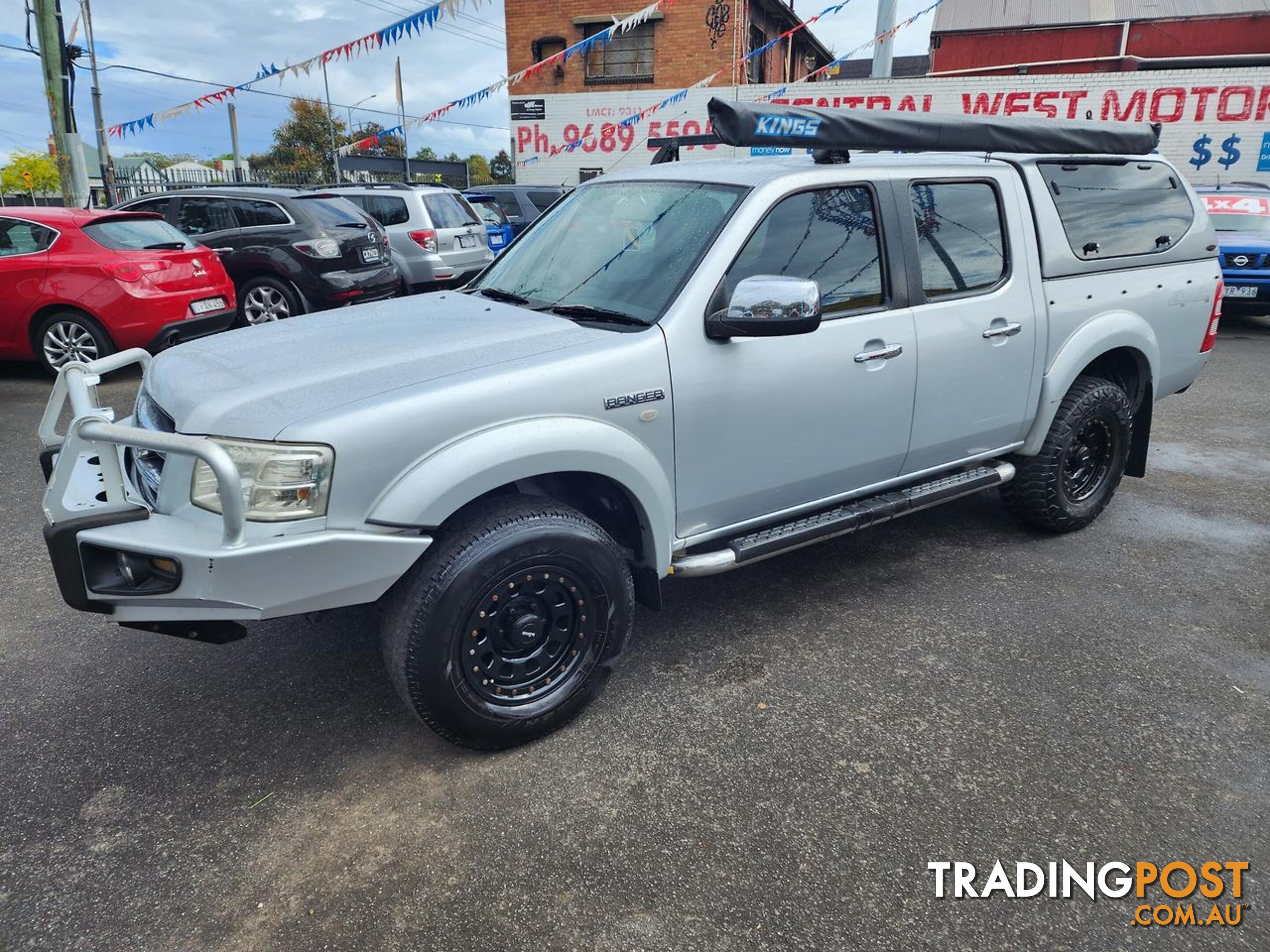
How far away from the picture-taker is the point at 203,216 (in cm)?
1003

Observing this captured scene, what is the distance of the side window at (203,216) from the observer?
988 cm

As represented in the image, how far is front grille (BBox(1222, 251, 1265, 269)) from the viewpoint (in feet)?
33.6

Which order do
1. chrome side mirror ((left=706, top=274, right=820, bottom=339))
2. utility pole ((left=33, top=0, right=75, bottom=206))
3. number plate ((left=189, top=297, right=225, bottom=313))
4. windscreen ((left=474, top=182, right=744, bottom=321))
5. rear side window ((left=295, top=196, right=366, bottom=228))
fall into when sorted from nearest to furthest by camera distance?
chrome side mirror ((left=706, top=274, right=820, bottom=339)), windscreen ((left=474, top=182, right=744, bottom=321)), number plate ((left=189, top=297, right=225, bottom=313)), rear side window ((left=295, top=196, right=366, bottom=228)), utility pole ((left=33, top=0, right=75, bottom=206))

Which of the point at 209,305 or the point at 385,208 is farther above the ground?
the point at 385,208

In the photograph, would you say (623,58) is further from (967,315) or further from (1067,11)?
(967,315)

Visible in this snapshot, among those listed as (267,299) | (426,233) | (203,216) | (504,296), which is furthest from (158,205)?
(504,296)

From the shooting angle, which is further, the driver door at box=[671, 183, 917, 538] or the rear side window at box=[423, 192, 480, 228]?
the rear side window at box=[423, 192, 480, 228]

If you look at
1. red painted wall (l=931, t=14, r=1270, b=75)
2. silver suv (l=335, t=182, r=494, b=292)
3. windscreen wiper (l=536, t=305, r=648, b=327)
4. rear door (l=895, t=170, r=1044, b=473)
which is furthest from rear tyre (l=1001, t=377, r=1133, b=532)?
red painted wall (l=931, t=14, r=1270, b=75)

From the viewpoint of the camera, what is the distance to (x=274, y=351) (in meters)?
2.98

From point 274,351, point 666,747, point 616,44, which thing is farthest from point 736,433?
point 616,44

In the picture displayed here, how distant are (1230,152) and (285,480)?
2065cm

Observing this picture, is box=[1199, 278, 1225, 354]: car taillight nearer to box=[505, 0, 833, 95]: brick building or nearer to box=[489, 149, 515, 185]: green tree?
box=[505, 0, 833, 95]: brick building

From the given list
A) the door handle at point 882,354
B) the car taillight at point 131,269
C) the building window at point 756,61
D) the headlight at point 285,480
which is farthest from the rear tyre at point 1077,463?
the building window at point 756,61

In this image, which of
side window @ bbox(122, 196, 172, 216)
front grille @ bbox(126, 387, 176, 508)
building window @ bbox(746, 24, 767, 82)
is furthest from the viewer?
building window @ bbox(746, 24, 767, 82)
